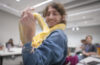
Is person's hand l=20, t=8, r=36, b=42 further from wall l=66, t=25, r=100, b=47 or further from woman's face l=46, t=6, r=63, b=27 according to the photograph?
wall l=66, t=25, r=100, b=47

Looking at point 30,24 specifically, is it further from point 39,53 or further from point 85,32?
point 85,32

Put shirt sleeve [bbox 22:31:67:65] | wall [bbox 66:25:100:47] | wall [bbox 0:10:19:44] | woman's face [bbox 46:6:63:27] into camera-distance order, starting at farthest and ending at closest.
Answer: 1. wall [bbox 66:25:100:47]
2. wall [bbox 0:10:19:44]
3. woman's face [bbox 46:6:63:27]
4. shirt sleeve [bbox 22:31:67:65]

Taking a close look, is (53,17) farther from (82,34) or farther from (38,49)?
(82,34)

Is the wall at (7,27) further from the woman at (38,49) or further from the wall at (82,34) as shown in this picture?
the woman at (38,49)

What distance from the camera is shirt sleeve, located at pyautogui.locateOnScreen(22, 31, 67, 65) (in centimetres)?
34

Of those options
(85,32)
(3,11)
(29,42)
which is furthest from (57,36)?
(85,32)

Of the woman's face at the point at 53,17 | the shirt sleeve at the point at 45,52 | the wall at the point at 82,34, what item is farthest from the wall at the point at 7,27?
the shirt sleeve at the point at 45,52

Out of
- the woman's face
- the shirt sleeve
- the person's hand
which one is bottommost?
the shirt sleeve

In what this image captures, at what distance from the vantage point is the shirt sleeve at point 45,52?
1.12ft

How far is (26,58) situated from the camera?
1.15ft

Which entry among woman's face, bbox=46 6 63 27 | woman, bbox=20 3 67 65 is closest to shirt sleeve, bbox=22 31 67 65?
woman, bbox=20 3 67 65

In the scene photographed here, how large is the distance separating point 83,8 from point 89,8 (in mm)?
277

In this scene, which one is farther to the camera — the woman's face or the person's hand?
the woman's face

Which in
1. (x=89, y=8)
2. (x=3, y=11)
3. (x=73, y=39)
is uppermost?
(x=3, y=11)
